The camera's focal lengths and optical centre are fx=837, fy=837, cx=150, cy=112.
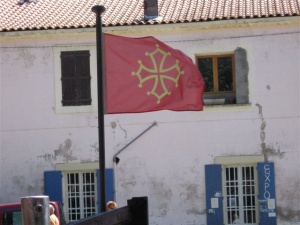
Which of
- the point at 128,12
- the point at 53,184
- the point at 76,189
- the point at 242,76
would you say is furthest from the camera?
the point at 128,12

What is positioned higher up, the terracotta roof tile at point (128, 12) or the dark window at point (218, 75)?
the terracotta roof tile at point (128, 12)

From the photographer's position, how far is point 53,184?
20.7 meters

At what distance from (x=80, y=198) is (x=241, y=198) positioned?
398 cm

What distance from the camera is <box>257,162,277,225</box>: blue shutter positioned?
20219mm

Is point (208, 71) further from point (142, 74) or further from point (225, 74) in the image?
point (142, 74)

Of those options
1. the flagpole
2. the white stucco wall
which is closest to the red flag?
the flagpole

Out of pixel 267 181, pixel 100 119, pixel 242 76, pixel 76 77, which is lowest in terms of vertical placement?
pixel 267 181

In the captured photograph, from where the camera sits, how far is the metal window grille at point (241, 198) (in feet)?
67.2

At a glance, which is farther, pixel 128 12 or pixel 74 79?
pixel 128 12

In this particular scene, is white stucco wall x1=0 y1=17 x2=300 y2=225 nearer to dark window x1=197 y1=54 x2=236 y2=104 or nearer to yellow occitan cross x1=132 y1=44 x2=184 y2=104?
dark window x1=197 y1=54 x2=236 y2=104

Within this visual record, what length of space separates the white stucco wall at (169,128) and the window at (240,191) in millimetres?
206

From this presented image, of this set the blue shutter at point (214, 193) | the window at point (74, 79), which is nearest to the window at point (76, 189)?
the window at point (74, 79)

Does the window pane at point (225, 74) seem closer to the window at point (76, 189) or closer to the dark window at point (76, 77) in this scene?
the dark window at point (76, 77)

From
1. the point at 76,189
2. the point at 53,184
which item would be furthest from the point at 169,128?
the point at 53,184
